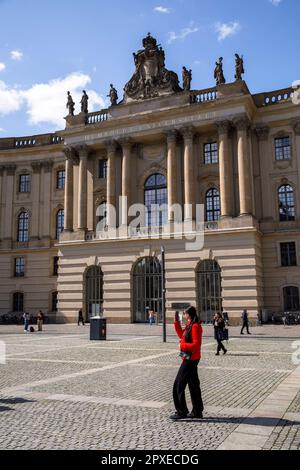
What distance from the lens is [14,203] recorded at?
50125 millimetres

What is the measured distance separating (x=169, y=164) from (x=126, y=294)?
11.8m

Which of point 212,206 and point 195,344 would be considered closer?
point 195,344

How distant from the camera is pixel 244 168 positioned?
3762 cm

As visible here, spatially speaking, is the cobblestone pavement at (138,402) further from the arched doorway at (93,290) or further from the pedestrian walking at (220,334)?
the arched doorway at (93,290)

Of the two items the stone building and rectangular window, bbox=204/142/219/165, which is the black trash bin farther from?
rectangular window, bbox=204/142/219/165

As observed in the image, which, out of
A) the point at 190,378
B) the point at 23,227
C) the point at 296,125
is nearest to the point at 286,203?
the point at 296,125

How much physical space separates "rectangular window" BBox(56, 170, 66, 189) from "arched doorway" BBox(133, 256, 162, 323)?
14987 millimetres

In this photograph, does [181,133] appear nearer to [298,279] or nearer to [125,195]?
[125,195]

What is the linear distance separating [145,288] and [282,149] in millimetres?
16814

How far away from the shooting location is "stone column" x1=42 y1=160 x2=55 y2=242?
1909 inches

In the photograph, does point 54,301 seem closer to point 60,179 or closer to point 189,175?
point 60,179

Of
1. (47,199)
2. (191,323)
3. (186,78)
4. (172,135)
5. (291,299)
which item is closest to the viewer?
(191,323)

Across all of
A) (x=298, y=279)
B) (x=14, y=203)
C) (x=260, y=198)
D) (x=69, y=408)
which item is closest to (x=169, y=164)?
(x=260, y=198)

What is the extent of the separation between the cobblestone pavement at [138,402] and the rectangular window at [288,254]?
21.7 meters
